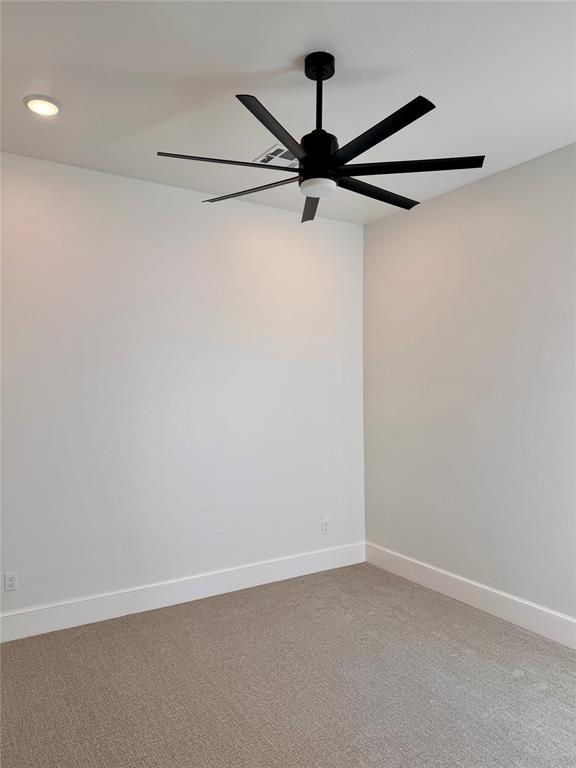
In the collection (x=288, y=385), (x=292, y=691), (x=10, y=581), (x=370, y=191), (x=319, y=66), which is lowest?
(x=292, y=691)

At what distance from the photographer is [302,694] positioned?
2.48 metres

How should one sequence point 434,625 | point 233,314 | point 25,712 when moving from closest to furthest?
1. point 25,712
2. point 434,625
3. point 233,314

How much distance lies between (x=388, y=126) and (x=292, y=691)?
237cm

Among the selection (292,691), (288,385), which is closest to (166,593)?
(292,691)

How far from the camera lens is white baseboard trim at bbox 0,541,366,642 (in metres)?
3.07

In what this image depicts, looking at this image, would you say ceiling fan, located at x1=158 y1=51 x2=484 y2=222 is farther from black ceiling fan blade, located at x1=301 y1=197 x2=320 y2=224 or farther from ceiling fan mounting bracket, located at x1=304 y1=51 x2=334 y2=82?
black ceiling fan blade, located at x1=301 y1=197 x2=320 y2=224

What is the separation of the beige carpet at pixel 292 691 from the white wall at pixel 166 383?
0.53 meters

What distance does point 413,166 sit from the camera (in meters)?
2.08

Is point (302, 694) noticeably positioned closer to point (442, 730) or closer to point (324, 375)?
point (442, 730)

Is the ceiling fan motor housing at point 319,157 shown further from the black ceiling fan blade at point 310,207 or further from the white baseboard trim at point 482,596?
the white baseboard trim at point 482,596

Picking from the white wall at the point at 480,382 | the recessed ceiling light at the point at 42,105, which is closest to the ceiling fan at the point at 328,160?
the recessed ceiling light at the point at 42,105

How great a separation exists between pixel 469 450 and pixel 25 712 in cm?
274

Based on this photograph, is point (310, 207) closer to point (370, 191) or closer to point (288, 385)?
point (370, 191)

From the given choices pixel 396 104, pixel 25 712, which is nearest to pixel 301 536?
pixel 25 712
